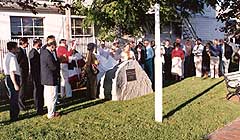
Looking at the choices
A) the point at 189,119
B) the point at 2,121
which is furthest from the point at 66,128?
the point at 189,119

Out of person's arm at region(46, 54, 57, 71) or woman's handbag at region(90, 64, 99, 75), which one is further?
woman's handbag at region(90, 64, 99, 75)

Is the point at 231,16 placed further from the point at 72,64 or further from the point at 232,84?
the point at 72,64

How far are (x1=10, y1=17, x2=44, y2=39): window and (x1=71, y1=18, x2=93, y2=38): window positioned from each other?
2.02 meters

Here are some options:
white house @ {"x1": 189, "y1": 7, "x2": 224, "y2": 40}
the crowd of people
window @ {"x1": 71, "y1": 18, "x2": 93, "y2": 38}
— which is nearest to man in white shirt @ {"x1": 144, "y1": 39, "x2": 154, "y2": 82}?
the crowd of people

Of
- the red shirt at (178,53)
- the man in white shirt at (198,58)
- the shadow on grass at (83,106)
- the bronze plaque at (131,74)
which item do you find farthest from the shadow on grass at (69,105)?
the man in white shirt at (198,58)

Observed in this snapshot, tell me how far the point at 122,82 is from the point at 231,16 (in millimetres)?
3573

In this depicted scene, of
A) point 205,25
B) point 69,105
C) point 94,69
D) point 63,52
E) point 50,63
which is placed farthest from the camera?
point 205,25

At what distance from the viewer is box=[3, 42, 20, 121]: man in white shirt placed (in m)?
8.11

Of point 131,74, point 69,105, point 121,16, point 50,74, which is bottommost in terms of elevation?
point 69,105

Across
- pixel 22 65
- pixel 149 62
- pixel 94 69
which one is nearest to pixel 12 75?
pixel 22 65

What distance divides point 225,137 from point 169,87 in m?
6.88

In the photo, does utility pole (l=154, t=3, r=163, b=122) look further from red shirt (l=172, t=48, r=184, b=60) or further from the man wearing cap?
red shirt (l=172, t=48, r=184, b=60)

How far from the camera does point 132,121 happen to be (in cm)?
827

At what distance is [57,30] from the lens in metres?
21.0
